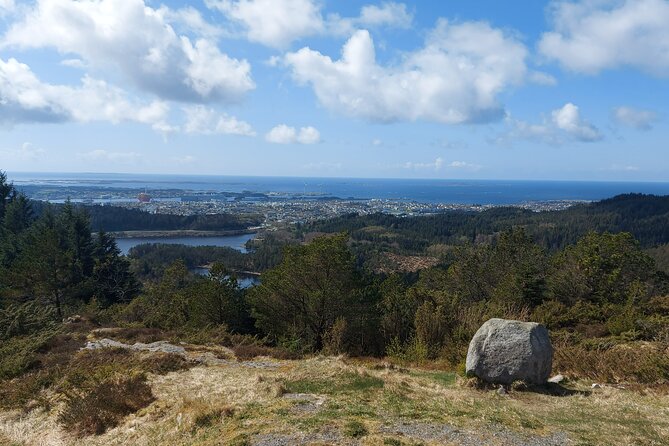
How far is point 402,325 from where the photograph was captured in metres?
18.5

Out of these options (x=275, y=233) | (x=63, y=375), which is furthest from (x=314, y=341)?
(x=275, y=233)

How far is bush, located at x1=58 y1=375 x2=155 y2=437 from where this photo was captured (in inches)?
365

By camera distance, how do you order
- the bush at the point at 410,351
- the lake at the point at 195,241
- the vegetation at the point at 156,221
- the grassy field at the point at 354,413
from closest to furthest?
the grassy field at the point at 354,413, the bush at the point at 410,351, the lake at the point at 195,241, the vegetation at the point at 156,221

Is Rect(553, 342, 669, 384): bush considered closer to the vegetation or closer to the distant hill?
the distant hill

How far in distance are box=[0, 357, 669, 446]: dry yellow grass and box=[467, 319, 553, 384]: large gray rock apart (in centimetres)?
51

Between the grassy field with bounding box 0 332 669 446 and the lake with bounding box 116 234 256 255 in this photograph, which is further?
the lake with bounding box 116 234 256 255

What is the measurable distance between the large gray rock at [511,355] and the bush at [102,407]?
809cm

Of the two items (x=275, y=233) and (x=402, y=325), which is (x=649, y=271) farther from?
(x=275, y=233)

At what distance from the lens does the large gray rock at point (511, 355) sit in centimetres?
1093

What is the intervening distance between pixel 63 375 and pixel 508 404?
488 inches

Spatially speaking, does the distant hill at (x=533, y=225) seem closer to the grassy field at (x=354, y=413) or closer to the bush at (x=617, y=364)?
the bush at (x=617, y=364)

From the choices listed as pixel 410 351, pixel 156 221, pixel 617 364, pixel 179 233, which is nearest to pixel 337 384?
pixel 410 351

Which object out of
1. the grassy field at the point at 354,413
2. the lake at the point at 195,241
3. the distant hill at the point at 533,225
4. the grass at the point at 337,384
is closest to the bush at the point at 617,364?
the grassy field at the point at 354,413

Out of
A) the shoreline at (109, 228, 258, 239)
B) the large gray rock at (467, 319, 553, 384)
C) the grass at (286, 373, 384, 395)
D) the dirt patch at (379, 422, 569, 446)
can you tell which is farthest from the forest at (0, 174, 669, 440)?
the shoreline at (109, 228, 258, 239)
